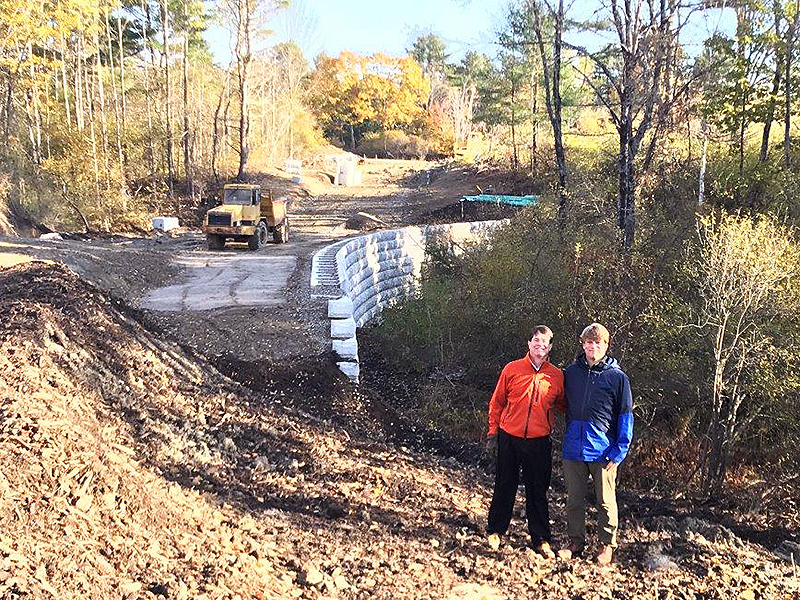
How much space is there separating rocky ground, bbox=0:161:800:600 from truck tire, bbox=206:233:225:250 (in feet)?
32.8

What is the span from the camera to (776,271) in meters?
7.27

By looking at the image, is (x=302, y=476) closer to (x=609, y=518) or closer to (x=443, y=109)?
(x=609, y=518)

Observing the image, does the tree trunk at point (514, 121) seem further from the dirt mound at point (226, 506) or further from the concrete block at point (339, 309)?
the dirt mound at point (226, 506)

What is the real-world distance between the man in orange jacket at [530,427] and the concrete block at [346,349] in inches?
180

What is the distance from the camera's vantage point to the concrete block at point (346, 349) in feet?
29.9

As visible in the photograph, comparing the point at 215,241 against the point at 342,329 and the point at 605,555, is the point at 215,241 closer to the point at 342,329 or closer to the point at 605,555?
the point at 342,329

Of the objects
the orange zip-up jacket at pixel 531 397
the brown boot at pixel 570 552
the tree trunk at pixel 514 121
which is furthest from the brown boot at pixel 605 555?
the tree trunk at pixel 514 121

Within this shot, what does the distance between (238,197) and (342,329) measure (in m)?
10.4

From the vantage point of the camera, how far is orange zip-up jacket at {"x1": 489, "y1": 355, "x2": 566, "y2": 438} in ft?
14.3

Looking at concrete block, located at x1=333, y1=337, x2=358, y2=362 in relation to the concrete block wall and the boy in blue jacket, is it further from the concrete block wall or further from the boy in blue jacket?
the boy in blue jacket

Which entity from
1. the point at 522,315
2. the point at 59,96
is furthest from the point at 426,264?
the point at 59,96

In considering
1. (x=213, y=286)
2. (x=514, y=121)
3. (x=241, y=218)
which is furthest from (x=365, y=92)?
(x=213, y=286)

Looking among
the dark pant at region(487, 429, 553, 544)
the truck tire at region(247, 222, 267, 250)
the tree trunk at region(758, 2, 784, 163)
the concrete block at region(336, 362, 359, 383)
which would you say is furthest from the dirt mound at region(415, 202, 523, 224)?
the dark pant at region(487, 429, 553, 544)

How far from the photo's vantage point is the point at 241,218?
18250mm
